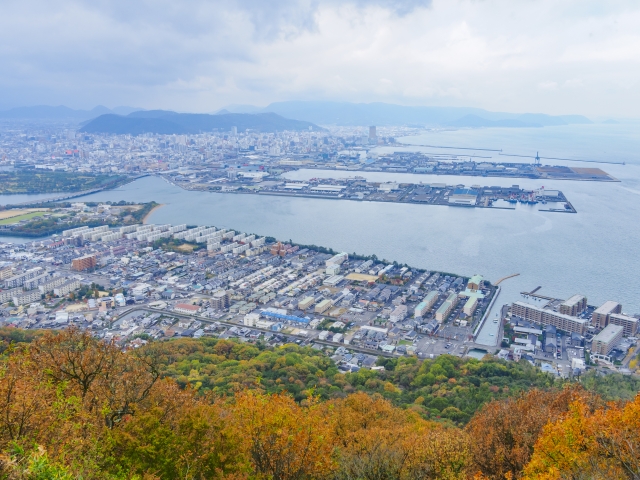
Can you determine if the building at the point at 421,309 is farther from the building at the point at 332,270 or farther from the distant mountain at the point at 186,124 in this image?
the distant mountain at the point at 186,124

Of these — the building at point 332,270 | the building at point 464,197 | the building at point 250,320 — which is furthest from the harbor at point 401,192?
the building at point 250,320

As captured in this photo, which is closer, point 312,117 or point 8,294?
point 8,294

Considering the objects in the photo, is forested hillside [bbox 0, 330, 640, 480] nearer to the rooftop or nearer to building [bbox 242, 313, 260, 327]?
the rooftop

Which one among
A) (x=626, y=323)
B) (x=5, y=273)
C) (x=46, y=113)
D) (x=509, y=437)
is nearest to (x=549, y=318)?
(x=626, y=323)

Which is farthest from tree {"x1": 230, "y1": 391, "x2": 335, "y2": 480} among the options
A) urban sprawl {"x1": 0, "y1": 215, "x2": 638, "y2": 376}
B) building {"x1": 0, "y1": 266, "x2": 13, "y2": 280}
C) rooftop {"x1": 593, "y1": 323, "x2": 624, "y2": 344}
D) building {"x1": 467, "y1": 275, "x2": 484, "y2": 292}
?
building {"x1": 0, "y1": 266, "x2": 13, "y2": 280}

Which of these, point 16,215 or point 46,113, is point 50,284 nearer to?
point 16,215

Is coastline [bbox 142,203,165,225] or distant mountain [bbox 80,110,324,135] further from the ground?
distant mountain [bbox 80,110,324,135]
